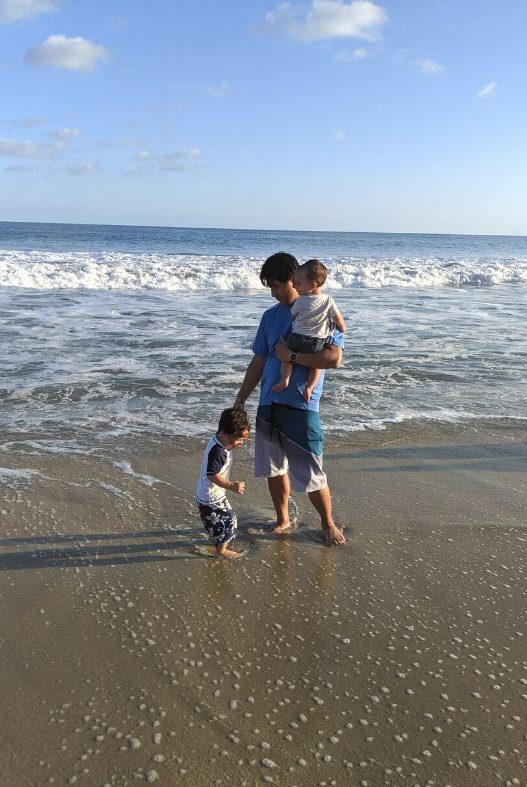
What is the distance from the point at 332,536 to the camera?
411 cm

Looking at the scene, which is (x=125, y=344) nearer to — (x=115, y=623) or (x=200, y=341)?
(x=200, y=341)

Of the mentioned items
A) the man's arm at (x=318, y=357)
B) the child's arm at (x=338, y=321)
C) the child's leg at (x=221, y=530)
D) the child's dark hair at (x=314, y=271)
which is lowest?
the child's leg at (x=221, y=530)

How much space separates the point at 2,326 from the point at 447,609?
10.7m

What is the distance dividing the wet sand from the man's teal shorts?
1.40 feet

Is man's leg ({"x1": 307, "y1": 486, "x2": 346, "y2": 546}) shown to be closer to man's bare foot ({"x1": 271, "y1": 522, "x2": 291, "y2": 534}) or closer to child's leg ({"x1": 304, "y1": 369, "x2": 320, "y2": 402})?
man's bare foot ({"x1": 271, "y1": 522, "x2": 291, "y2": 534})

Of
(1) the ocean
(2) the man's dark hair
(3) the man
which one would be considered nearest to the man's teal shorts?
(3) the man

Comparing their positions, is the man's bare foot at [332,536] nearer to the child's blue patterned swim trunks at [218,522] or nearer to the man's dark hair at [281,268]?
the child's blue patterned swim trunks at [218,522]

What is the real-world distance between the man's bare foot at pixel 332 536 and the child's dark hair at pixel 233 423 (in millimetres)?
893

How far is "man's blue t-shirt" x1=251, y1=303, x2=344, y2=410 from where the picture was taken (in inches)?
155

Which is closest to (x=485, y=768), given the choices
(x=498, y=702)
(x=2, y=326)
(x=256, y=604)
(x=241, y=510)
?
(x=498, y=702)

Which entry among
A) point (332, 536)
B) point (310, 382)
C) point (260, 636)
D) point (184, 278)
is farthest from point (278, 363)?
point (184, 278)

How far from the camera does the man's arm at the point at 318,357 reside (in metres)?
3.78

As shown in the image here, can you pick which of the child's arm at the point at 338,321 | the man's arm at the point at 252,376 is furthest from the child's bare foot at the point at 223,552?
the child's arm at the point at 338,321

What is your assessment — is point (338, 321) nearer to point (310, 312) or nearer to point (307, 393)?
point (310, 312)
